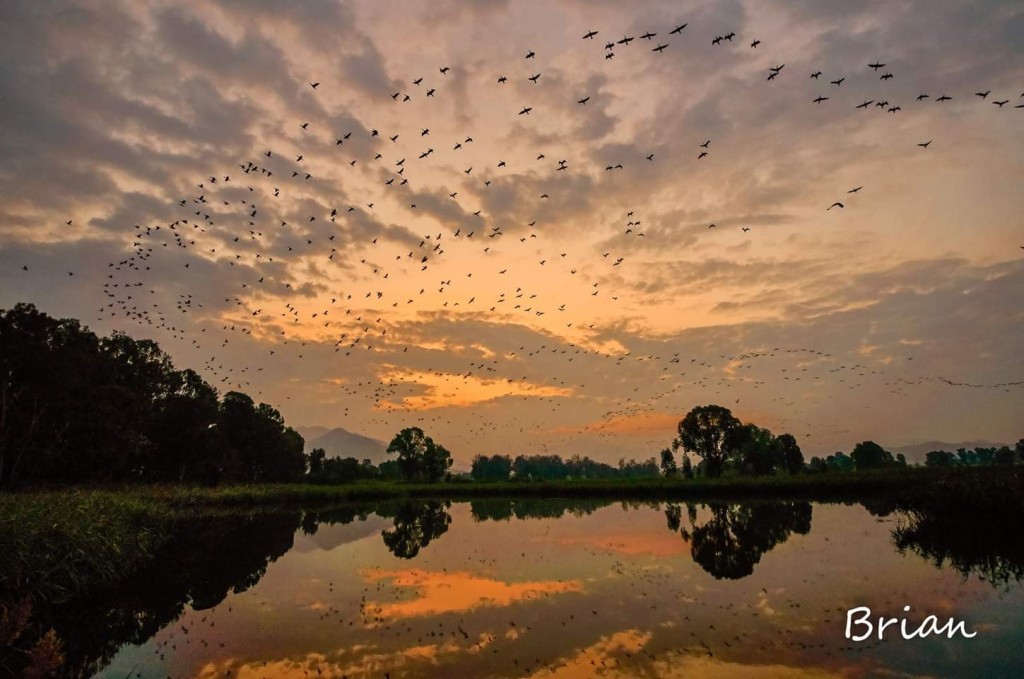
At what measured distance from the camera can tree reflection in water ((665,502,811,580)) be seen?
950 inches

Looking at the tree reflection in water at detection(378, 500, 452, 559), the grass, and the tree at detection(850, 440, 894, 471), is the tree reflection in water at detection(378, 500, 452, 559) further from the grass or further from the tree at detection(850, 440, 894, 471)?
the tree at detection(850, 440, 894, 471)

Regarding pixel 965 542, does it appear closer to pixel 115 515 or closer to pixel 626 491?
pixel 115 515

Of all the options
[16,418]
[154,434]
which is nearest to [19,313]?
[16,418]

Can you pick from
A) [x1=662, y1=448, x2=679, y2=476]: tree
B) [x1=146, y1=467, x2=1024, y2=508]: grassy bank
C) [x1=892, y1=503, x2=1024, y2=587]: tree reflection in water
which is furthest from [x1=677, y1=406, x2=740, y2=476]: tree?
[x1=892, y1=503, x2=1024, y2=587]: tree reflection in water

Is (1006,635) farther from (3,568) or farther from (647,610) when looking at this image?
(3,568)

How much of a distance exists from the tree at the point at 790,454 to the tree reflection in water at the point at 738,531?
68.1 metres

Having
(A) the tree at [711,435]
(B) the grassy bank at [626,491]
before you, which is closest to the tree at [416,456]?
(B) the grassy bank at [626,491]

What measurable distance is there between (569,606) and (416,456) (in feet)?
374

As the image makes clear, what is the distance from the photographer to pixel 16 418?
52469mm

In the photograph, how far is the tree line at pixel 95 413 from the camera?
51.4m

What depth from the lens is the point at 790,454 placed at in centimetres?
11450

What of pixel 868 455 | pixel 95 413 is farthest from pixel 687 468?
pixel 95 413

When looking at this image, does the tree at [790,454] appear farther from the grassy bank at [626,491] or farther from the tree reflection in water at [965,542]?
the tree reflection in water at [965,542]

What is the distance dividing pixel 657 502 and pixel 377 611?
51301 mm
